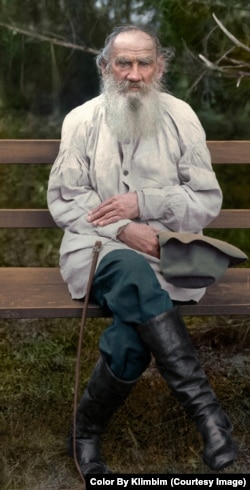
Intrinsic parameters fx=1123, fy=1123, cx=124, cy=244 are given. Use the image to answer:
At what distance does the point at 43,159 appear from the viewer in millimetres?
4652

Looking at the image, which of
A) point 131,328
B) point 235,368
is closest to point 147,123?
point 131,328

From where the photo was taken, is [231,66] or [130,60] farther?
[231,66]

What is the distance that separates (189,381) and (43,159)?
4.24ft

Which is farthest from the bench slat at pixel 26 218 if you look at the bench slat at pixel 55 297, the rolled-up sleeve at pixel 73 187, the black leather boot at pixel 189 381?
the black leather boot at pixel 189 381

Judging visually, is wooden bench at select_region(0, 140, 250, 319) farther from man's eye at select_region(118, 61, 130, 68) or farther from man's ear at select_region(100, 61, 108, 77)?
man's eye at select_region(118, 61, 130, 68)

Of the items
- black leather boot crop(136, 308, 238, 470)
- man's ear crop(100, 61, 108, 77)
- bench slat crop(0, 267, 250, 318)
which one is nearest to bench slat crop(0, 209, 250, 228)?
bench slat crop(0, 267, 250, 318)

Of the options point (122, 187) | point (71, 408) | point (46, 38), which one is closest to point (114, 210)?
point (122, 187)

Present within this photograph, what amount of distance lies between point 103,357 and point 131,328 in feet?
0.53

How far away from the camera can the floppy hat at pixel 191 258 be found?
3916 mm

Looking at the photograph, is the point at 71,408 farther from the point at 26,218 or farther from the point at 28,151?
the point at 28,151

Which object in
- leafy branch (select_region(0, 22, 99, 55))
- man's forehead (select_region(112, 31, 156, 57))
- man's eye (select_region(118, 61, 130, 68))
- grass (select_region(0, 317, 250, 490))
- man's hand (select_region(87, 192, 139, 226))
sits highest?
man's forehead (select_region(112, 31, 156, 57))

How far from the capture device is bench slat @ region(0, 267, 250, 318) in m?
4.05

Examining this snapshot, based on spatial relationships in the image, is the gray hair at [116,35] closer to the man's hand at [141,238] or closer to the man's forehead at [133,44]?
the man's forehead at [133,44]

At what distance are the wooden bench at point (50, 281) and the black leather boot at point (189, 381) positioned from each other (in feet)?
0.86
